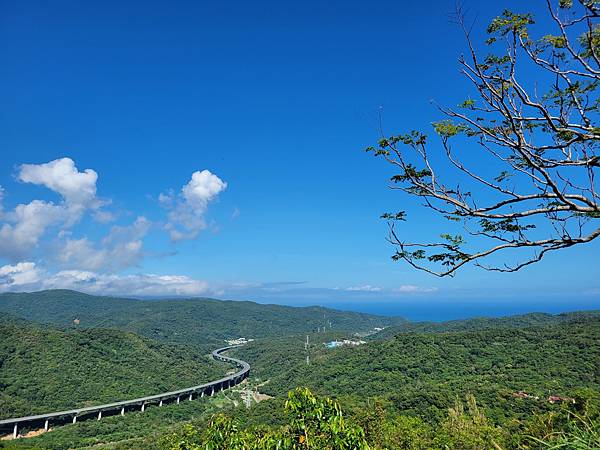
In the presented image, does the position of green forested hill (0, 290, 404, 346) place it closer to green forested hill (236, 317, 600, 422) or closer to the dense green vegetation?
the dense green vegetation

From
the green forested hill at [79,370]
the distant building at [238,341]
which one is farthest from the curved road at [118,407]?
the distant building at [238,341]

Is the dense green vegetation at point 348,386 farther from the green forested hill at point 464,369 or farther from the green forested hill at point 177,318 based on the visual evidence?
the green forested hill at point 177,318

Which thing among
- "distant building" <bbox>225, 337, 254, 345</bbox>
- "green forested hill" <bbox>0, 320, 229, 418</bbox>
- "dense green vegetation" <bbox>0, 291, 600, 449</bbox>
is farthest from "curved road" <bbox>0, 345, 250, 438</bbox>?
"distant building" <bbox>225, 337, 254, 345</bbox>

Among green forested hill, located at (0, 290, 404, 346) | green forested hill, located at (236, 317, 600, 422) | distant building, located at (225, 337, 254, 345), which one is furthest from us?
green forested hill, located at (0, 290, 404, 346)

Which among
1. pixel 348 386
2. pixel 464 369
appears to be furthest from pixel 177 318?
pixel 464 369

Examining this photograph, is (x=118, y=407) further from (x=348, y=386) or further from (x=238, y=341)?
(x=238, y=341)

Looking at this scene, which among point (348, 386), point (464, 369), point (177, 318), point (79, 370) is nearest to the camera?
point (464, 369)
